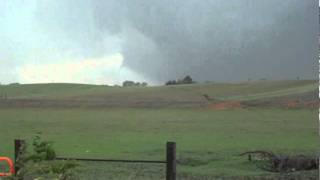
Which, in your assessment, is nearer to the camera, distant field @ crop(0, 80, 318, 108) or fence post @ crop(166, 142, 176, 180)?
fence post @ crop(166, 142, 176, 180)

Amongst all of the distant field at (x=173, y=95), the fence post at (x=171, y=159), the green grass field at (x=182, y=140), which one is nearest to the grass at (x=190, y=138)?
the green grass field at (x=182, y=140)

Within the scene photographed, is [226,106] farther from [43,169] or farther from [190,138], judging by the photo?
[43,169]

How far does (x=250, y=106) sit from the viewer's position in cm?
6994

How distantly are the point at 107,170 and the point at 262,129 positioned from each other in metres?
22.0

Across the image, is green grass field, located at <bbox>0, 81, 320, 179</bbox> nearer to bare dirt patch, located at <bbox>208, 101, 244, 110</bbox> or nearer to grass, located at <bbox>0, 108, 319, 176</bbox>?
grass, located at <bbox>0, 108, 319, 176</bbox>

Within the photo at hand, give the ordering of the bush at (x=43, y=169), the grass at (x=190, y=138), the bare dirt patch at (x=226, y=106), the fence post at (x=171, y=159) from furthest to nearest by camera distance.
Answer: the bare dirt patch at (x=226, y=106) < the grass at (x=190, y=138) < the fence post at (x=171, y=159) < the bush at (x=43, y=169)

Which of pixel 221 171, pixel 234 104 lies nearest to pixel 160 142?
pixel 221 171

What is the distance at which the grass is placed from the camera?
2444 cm

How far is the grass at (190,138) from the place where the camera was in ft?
80.2

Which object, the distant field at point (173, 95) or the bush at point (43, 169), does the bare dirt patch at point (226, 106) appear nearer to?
the distant field at point (173, 95)

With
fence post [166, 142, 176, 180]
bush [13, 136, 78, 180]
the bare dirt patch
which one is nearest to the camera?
bush [13, 136, 78, 180]

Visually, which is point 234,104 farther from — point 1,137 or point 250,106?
point 1,137

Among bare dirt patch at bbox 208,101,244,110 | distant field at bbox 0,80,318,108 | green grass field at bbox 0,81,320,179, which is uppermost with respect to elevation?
distant field at bbox 0,80,318,108

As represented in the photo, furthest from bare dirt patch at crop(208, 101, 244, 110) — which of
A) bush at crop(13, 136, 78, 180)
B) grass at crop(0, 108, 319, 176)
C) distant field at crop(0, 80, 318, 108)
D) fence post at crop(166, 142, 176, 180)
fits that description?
bush at crop(13, 136, 78, 180)
